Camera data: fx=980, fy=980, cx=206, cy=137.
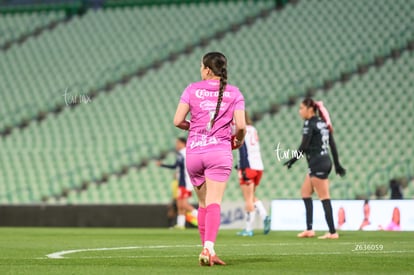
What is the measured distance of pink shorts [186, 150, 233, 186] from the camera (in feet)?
29.6

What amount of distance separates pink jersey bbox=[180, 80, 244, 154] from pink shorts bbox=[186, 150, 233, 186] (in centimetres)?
6

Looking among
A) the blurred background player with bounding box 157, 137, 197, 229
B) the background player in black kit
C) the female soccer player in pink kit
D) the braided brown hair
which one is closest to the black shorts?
the background player in black kit

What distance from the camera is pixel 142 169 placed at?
86.5ft

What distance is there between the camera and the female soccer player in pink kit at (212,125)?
9.02 metres

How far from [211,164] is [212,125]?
14.3 inches

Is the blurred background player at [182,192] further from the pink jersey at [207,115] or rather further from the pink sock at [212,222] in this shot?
the pink sock at [212,222]

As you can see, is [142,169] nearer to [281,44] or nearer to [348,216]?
[281,44]

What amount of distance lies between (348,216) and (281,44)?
37.3 feet

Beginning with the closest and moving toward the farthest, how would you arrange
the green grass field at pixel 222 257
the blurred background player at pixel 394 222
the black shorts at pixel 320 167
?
the green grass field at pixel 222 257
the black shorts at pixel 320 167
the blurred background player at pixel 394 222

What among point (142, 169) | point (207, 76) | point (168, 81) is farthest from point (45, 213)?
point (207, 76)

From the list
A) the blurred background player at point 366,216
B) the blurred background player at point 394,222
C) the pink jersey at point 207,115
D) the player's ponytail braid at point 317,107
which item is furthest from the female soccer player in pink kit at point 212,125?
the blurred background player at point 366,216

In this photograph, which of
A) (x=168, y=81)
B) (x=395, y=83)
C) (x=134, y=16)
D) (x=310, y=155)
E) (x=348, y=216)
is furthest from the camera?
(x=134, y=16)

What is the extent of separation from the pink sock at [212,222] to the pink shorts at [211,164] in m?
0.27

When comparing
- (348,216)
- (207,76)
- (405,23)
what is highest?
(405,23)
